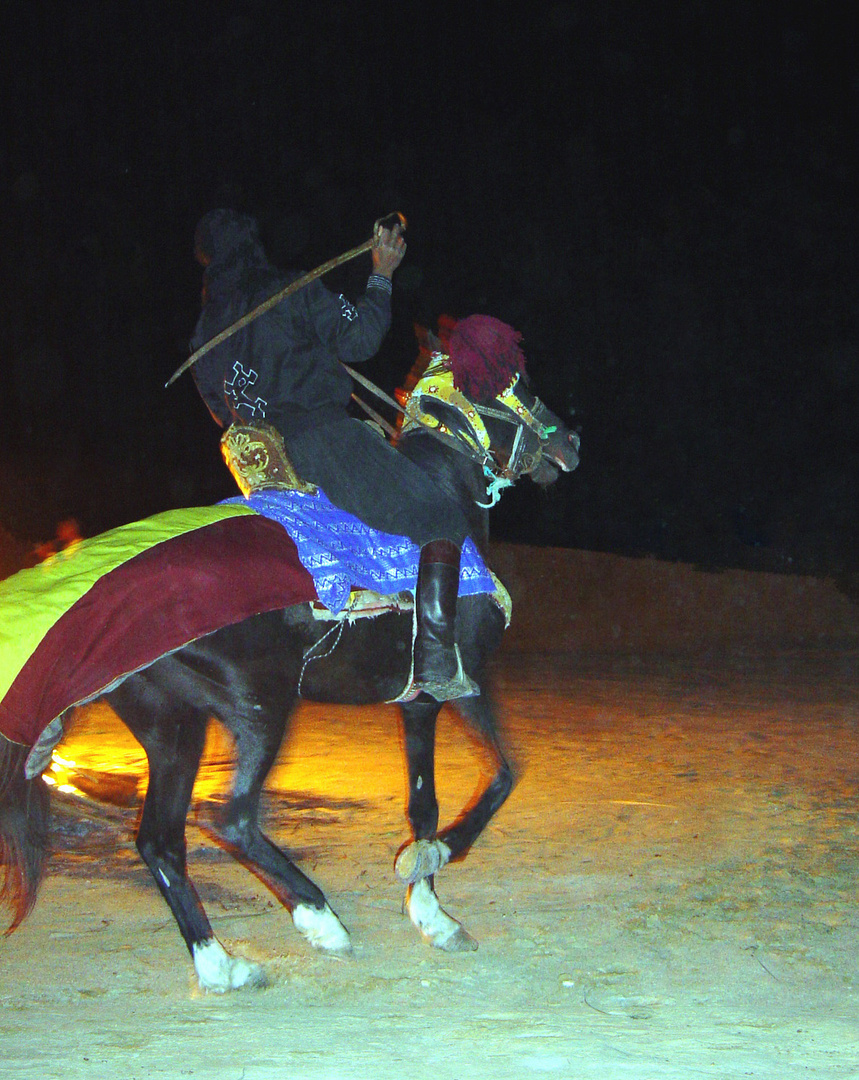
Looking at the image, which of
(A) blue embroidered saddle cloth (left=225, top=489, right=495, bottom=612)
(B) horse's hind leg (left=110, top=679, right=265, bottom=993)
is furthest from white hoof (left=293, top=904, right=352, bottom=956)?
(A) blue embroidered saddle cloth (left=225, top=489, right=495, bottom=612)

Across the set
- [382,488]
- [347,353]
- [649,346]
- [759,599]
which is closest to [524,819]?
[382,488]

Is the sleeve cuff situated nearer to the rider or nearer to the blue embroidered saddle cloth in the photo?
the rider

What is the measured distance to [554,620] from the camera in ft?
72.7

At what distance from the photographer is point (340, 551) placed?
4.47 m

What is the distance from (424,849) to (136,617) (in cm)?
156

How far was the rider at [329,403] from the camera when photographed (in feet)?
15.0

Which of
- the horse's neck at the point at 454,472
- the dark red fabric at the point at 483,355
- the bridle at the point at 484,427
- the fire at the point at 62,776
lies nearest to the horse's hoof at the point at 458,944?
the horse's neck at the point at 454,472

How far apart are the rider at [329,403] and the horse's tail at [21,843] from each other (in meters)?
1.60

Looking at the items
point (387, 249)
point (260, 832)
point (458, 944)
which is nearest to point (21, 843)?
point (260, 832)

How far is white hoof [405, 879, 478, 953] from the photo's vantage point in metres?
4.48

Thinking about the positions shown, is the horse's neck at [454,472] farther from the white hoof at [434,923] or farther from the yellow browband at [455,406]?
→ the white hoof at [434,923]

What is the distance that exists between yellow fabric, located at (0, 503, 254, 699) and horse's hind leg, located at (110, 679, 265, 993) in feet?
1.33

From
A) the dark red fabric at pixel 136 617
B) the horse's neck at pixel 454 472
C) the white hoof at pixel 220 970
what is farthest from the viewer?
the horse's neck at pixel 454 472

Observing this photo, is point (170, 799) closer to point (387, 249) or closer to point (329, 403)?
point (329, 403)
